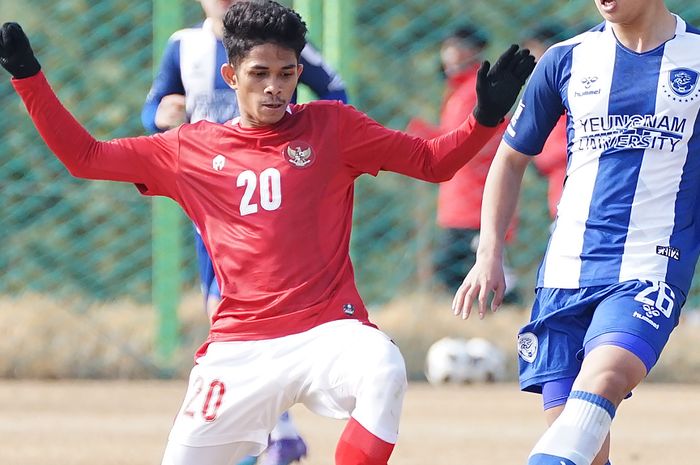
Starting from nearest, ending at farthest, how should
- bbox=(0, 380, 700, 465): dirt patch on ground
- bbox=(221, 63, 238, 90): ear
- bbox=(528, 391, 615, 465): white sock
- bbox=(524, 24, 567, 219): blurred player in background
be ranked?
bbox=(528, 391, 615, 465): white sock → bbox=(221, 63, 238, 90): ear → bbox=(0, 380, 700, 465): dirt patch on ground → bbox=(524, 24, 567, 219): blurred player in background

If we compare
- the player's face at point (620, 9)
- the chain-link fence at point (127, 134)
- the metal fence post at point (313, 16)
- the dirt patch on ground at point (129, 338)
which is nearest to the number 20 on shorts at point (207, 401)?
the player's face at point (620, 9)

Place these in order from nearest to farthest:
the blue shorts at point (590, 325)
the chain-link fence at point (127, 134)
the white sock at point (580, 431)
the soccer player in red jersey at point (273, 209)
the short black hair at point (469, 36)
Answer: the white sock at point (580, 431) < the blue shorts at point (590, 325) < the soccer player in red jersey at point (273, 209) < the short black hair at point (469, 36) < the chain-link fence at point (127, 134)

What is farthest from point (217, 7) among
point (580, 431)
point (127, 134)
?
point (127, 134)

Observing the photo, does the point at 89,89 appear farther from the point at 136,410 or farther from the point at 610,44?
the point at 610,44

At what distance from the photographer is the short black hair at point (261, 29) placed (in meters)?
4.37

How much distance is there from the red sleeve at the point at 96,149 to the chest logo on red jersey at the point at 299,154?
33cm

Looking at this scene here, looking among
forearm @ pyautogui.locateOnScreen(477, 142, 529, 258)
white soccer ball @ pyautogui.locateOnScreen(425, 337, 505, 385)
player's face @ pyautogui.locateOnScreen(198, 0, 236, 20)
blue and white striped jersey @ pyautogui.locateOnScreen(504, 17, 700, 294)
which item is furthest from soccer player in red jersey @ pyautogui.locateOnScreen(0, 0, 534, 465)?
white soccer ball @ pyautogui.locateOnScreen(425, 337, 505, 385)

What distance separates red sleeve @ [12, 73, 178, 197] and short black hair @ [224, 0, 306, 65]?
0.32 meters

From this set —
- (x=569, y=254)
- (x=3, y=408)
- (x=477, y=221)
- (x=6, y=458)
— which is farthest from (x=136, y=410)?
(x=569, y=254)

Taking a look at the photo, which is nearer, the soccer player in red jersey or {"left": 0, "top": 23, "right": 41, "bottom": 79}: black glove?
the soccer player in red jersey

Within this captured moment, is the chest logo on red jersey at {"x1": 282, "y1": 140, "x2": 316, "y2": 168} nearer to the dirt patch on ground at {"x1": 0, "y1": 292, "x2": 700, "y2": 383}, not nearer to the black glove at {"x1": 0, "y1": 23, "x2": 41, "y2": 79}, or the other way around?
the black glove at {"x1": 0, "y1": 23, "x2": 41, "y2": 79}

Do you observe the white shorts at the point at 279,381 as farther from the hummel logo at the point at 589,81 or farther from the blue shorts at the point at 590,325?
the hummel logo at the point at 589,81

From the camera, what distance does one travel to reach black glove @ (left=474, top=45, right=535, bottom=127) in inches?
164

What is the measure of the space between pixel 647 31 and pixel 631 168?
1.28ft
